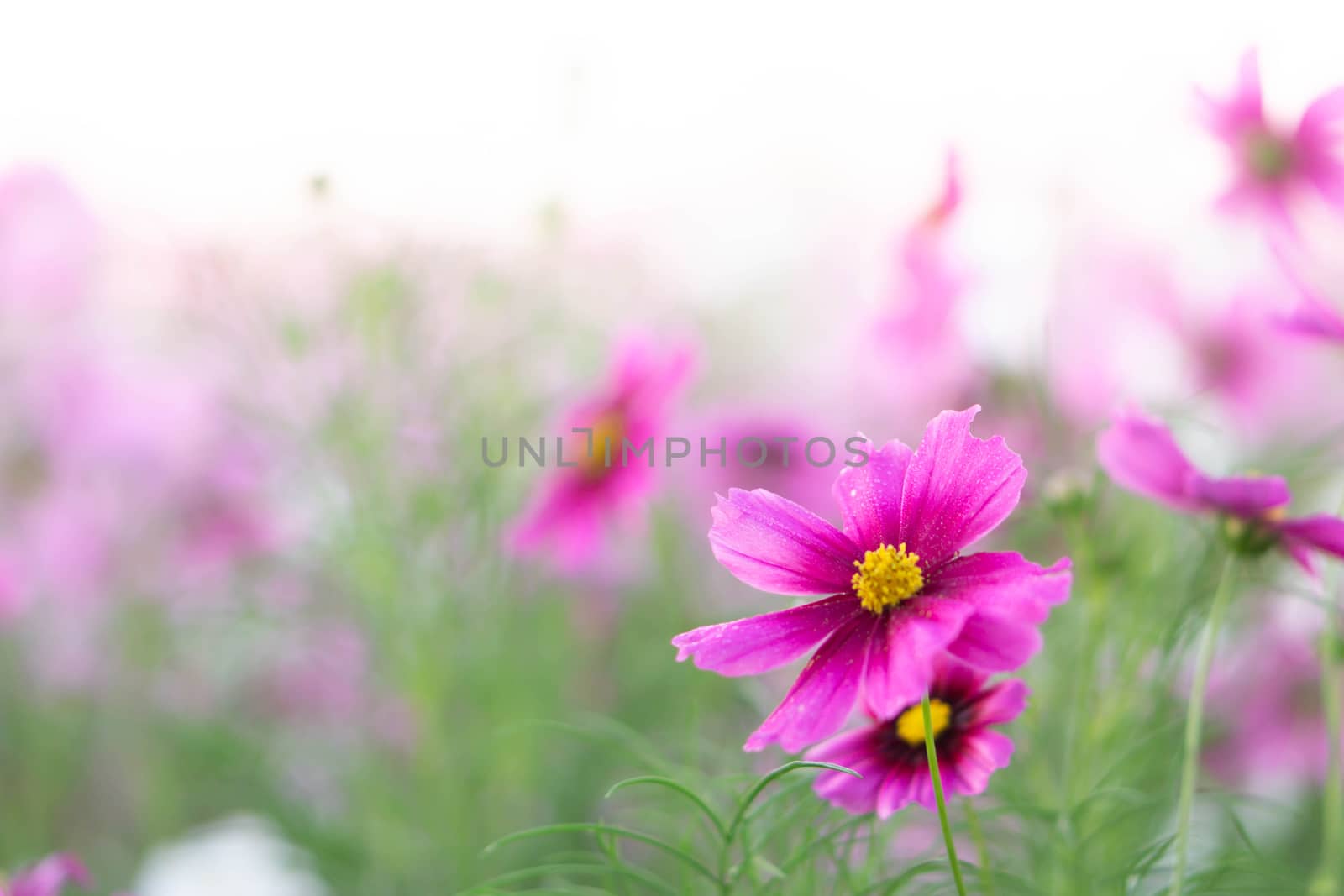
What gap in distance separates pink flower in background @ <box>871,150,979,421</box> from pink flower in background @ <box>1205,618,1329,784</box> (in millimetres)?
202

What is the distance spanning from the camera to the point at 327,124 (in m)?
0.55

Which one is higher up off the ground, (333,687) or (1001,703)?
(1001,703)

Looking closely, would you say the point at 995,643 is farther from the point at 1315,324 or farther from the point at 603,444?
the point at 603,444

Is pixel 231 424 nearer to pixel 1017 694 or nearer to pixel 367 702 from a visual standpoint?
pixel 367 702

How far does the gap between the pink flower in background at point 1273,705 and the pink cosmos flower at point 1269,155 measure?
220 mm

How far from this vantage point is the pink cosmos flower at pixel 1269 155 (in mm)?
478

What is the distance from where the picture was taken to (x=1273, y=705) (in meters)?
0.63

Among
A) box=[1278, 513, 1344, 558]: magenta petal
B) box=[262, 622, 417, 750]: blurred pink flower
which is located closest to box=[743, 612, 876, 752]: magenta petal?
box=[1278, 513, 1344, 558]: magenta petal

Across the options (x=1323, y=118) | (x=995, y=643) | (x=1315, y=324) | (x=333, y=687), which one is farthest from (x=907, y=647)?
(x=333, y=687)

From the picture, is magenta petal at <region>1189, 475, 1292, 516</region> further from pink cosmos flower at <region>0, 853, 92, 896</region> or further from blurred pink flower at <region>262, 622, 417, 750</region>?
blurred pink flower at <region>262, 622, 417, 750</region>

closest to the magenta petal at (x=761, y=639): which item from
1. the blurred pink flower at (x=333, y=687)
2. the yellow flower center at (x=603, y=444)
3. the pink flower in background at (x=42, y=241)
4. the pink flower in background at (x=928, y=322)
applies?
the pink flower in background at (x=928, y=322)

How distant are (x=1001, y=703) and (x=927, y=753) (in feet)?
0.07

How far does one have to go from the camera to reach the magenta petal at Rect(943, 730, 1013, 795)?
24 centimetres

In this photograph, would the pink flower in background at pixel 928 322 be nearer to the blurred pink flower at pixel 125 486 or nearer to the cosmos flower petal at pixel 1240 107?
the cosmos flower petal at pixel 1240 107
